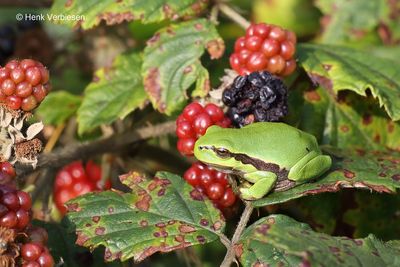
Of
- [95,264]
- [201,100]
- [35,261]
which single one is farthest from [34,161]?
[201,100]

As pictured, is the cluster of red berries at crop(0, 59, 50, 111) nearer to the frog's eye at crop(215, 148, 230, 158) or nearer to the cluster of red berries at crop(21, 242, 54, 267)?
the cluster of red berries at crop(21, 242, 54, 267)

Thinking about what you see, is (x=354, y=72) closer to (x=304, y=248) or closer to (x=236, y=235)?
(x=236, y=235)

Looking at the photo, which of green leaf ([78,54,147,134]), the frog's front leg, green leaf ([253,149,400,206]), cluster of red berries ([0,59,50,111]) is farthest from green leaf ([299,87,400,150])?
cluster of red berries ([0,59,50,111])

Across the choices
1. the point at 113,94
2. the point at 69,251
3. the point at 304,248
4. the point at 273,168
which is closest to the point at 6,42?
the point at 113,94

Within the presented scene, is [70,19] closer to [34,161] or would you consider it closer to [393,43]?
[34,161]

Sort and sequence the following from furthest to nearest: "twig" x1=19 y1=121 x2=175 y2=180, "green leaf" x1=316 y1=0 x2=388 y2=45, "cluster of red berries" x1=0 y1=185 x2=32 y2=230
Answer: "green leaf" x1=316 y1=0 x2=388 y2=45, "twig" x1=19 y1=121 x2=175 y2=180, "cluster of red berries" x1=0 y1=185 x2=32 y2=230

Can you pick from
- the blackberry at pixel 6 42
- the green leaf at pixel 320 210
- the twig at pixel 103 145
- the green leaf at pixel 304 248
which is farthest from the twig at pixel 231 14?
the blackberry at pixel 6 42

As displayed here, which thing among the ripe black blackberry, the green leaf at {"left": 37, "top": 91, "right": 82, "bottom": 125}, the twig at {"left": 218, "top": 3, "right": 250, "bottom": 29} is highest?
the twig at {"left": 218, "top": 3, "right": 250, "bottom": 29}
